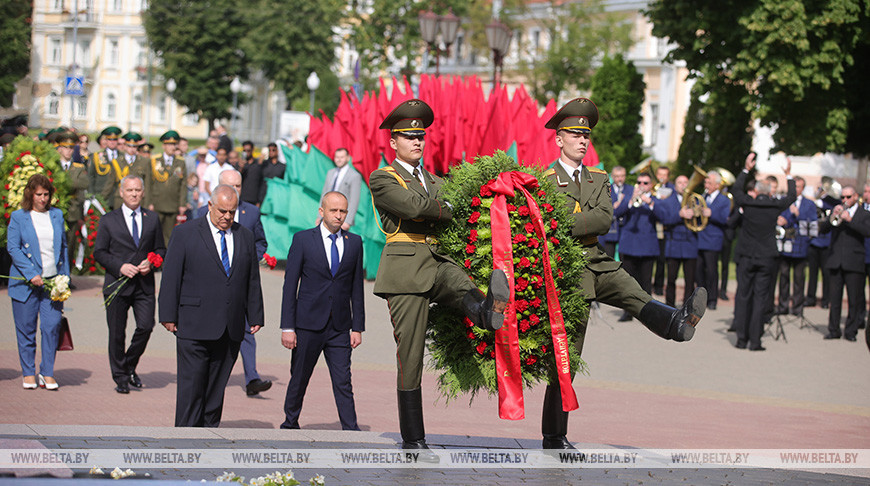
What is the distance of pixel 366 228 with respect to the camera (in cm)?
1927

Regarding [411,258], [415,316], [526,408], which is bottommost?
[526,408]

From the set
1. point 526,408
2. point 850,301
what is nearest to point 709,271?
point 850,301

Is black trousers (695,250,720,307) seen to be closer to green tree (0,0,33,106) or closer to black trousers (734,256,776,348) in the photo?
black trousers (734,256,776,348)

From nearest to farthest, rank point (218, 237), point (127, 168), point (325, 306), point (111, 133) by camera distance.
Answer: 1. point (218, 237)
2. point (325, 306)
3. point (127, 168)
4. point (111, 133)

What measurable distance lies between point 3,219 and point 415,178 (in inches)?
333

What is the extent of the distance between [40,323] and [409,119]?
4982mm

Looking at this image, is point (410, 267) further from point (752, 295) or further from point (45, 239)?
point (752, 295)

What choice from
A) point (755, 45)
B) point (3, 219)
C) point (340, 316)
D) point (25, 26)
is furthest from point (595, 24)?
point (340, 316)

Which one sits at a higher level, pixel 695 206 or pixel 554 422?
pixel 695 206

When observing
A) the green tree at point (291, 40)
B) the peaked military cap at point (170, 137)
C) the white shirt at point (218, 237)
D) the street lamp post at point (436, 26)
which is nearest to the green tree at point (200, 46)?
the green tree at point (291, 40)

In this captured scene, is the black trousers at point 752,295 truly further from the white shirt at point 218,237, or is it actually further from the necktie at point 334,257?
the white shirt at point 218,237

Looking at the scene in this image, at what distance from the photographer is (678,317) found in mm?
6500

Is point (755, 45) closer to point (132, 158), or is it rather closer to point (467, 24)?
point (132, 158)

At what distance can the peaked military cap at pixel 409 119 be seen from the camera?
21.9 ft
